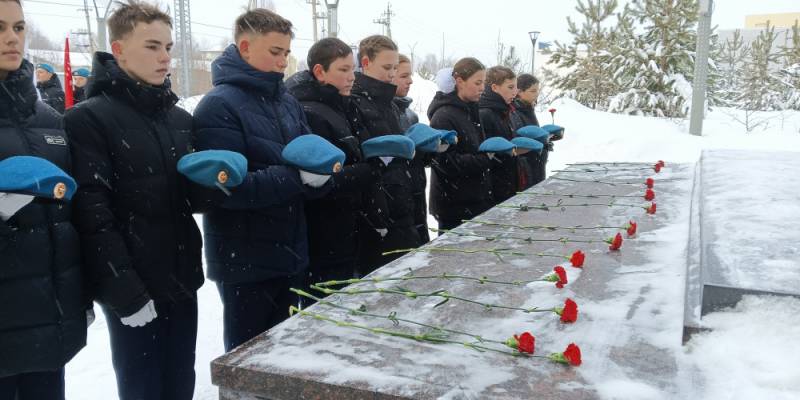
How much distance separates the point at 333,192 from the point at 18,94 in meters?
1.36

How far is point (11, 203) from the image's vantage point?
1.66m

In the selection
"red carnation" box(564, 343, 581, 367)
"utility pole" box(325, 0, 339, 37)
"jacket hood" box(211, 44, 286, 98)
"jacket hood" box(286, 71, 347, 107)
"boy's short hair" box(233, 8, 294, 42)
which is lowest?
"red carnation" box(564, 343, 581, 367)

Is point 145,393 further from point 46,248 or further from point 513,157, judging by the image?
point 513,157

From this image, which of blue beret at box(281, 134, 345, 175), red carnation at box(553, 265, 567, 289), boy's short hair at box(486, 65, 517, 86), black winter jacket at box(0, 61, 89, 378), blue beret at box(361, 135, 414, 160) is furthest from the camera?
boy's short hair at box(486, 65, 517, 86)

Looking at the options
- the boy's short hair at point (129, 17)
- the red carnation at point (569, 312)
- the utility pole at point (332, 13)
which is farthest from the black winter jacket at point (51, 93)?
the red carnation at point (569, 312)

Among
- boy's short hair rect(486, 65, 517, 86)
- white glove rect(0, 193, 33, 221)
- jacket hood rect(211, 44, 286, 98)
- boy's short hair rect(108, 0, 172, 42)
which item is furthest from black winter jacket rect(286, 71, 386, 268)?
boy's short hair rect(486, 65, 517, 86)

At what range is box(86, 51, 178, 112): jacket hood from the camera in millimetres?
2090

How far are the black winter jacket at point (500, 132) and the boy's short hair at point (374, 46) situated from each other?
135 cm

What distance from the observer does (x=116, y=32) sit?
Result: 2.16 metres

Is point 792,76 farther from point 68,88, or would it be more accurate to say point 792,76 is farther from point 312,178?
point 312,178

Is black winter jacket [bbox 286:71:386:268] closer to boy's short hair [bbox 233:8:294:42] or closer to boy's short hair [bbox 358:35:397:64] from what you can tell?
boy's short hair [bbox 358:35:397:64]

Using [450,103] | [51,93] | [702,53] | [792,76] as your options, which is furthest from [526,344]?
[792,76]

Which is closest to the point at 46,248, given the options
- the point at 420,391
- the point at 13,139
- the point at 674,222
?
the point at 13,139

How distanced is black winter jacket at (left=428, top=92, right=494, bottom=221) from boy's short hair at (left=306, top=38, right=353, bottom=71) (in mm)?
1155
